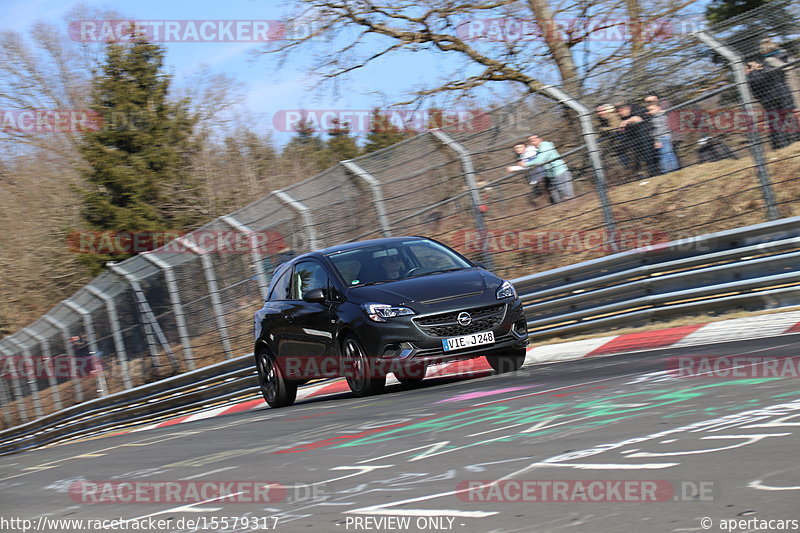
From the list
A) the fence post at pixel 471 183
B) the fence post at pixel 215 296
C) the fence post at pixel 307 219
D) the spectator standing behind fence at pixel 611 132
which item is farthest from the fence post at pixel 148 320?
the spectator standing behind fence at pixel 611 132

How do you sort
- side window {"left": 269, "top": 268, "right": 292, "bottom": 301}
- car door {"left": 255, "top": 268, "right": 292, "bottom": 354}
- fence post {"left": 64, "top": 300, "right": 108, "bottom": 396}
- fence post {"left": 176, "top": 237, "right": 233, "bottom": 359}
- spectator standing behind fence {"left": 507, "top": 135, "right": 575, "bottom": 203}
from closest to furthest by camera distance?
1. car door {"left": 255, "top": 268, "right": 292, "bottom": 354}
2. side window {"left": 269, "top": 268, "right": 292, "bottom": 301}
3. spectator standing behind fence {"left": 507, "top": 135, "right": 575, "bottom": 203}
4. fence post {"left": 176, "top": 237, "right": 233, "bottom": 359}
5. fence post {"left": 64, "top": 300, "right": 108, "bottom": 396}

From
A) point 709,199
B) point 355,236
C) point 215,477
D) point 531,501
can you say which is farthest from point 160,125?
point 531,501

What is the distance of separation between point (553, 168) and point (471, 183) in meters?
1.11

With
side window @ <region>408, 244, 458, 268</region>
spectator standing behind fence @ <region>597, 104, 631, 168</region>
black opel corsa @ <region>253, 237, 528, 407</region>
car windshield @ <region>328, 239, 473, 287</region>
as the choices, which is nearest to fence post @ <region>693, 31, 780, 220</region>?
spectator standing behind fence @ <region>597, 104, 631, 168</region>

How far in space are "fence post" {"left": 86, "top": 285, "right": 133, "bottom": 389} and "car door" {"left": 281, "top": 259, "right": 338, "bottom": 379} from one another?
27.1 feet

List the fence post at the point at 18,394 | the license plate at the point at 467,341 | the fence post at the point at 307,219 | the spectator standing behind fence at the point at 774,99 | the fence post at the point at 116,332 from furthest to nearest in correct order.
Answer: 1. the fence post at the point at 18,394
2. the fence post at the point at 116,332
3. the fence post at the point at 307,219
4. the spectator standing behind fence at the point at 774,99
5. the license plate at the point at 467,341

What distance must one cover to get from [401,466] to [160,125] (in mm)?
30033

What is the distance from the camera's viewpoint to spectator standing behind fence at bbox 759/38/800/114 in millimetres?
9953

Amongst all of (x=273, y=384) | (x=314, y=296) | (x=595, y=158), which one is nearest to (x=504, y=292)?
(x=314, y=296)

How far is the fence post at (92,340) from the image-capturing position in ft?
65.3

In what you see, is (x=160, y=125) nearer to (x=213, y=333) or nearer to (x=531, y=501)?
(x=213, y=333)

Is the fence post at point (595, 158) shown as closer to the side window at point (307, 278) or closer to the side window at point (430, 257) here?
the side window at point (430, 257)

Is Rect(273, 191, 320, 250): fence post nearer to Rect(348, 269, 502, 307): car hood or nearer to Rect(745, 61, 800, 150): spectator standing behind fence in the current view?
Rect(348, 269, 502, 307): car hood

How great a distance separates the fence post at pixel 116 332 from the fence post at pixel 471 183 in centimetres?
847
